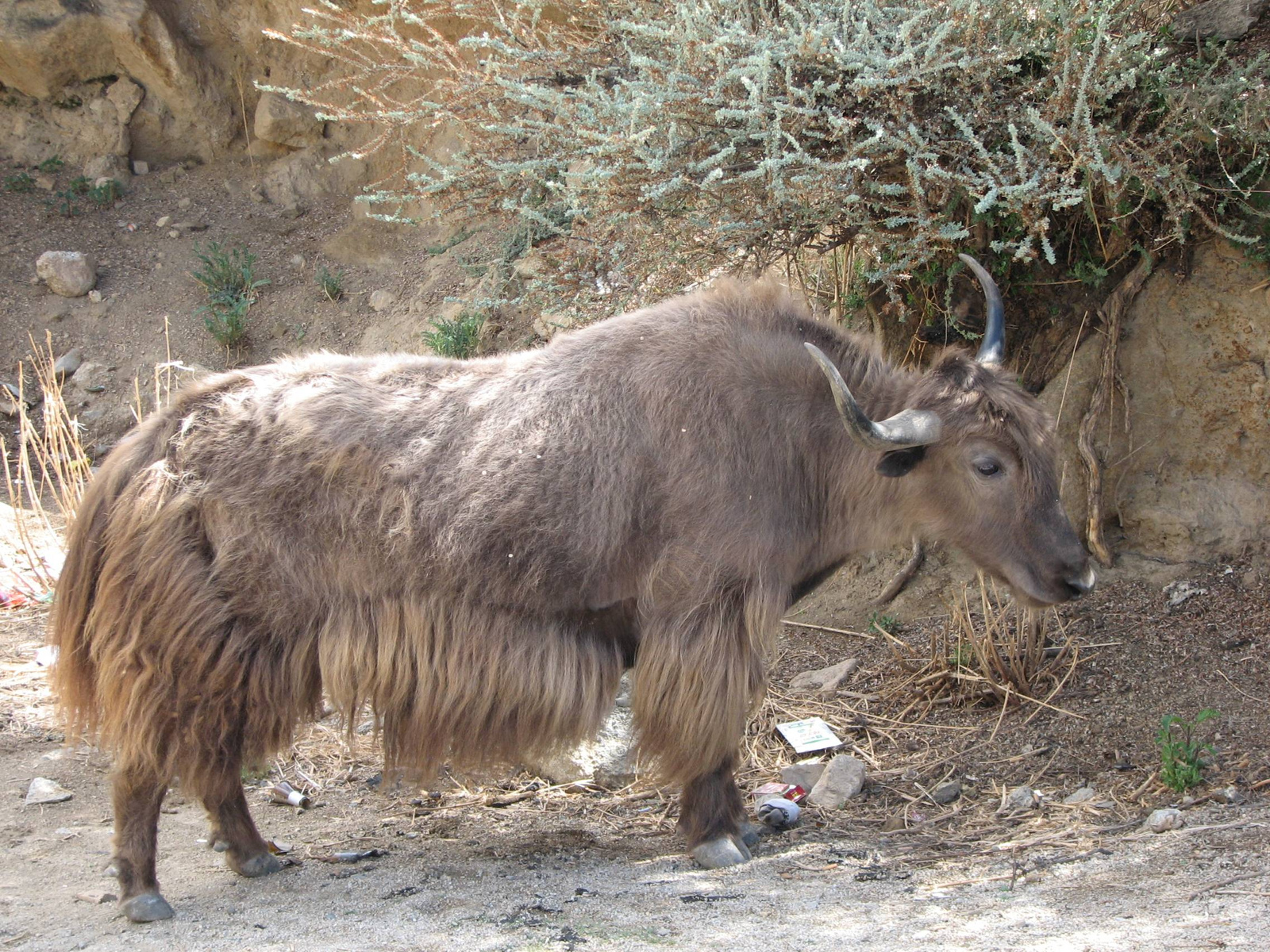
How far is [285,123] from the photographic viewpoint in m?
10.6

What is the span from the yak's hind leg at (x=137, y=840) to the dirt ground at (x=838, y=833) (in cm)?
7

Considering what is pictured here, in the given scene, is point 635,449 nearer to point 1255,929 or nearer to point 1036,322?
point 1255,929

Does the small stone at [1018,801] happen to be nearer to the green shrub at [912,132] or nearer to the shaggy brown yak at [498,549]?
the shaggy brown yak at [498,549]

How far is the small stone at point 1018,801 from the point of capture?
4.33 m

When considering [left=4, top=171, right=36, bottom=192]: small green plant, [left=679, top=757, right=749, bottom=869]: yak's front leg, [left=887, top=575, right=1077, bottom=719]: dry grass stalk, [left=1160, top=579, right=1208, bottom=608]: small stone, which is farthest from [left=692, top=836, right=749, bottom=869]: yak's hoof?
[left=4, top=171, right=36, bottom=192]: small green plant

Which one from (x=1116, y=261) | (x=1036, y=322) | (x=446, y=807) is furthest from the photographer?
(x=1036, y=322)

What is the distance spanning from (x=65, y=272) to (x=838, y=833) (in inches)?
344

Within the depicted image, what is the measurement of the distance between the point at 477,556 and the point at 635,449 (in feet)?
2.16

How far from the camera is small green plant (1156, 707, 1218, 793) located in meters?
4.14

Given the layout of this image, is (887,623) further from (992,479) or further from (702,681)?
(702,681)

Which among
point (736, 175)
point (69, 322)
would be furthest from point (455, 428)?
point (69, 322)

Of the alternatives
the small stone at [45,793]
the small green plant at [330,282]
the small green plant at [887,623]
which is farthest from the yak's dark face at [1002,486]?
the small green plant at [330,282]

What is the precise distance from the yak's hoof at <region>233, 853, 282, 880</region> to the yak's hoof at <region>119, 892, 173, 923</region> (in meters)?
0.38

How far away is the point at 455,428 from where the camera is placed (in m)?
4.09
